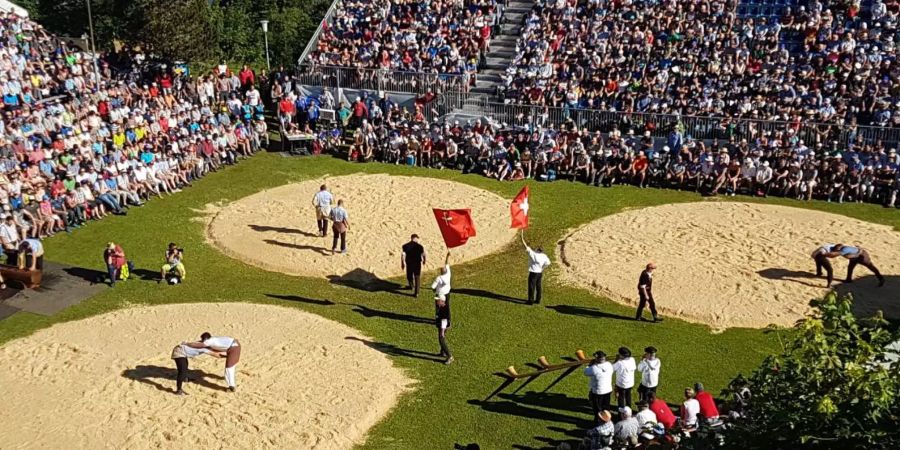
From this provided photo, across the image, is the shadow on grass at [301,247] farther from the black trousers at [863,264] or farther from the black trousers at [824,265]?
the black trousers at [863,264]

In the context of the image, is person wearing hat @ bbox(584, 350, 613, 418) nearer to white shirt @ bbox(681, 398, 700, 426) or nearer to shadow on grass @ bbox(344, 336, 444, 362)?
white shirt @ bbox(681, 398, 700, 426)

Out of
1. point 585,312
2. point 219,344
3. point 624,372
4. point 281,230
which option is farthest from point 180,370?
point 281,230

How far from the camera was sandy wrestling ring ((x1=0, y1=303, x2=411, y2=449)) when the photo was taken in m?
15.7

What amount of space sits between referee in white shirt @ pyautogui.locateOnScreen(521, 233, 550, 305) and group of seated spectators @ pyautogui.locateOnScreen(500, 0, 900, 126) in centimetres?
1414

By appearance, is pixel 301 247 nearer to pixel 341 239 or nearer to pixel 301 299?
pixel 341 239

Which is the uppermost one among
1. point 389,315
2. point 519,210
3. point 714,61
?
point 714,61

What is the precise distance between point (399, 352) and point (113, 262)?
8.17 metres

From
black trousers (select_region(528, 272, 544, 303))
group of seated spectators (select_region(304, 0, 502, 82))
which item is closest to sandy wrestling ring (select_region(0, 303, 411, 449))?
black trousers (select_region(528, 272, 544, 303))

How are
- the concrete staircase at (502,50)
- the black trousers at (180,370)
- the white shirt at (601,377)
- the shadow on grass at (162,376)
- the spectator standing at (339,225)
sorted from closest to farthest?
the white shirt at (601,377)
the black trousers at (180,370)
the shadow on grass at (162,376)
the spectator standing at (339,225)
the concrete staircase at (502,50)

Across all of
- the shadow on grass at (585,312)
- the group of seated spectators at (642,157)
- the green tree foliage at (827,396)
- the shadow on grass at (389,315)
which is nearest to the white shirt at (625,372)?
the shadow on grass at (585,312)

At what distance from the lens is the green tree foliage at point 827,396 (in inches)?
290

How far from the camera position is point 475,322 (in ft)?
67.2

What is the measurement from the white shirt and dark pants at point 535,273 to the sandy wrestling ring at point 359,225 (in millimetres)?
3309

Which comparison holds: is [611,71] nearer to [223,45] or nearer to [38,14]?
[223,45]
